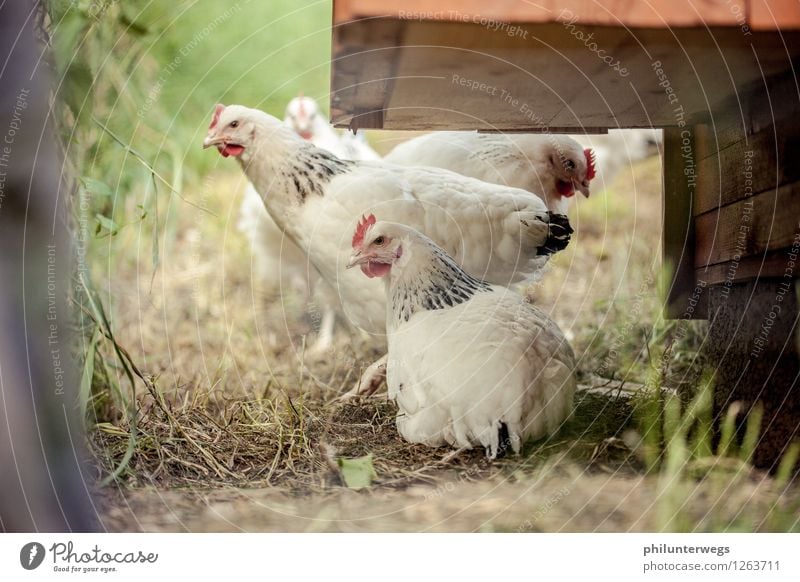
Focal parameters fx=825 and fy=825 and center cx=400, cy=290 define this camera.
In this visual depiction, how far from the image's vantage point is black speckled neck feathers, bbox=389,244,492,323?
126 cm

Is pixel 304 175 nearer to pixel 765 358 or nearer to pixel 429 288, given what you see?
pixel 429 288

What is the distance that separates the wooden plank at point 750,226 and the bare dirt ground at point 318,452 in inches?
7.5

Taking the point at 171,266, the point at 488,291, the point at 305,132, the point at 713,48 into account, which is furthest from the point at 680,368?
the point at 171,266

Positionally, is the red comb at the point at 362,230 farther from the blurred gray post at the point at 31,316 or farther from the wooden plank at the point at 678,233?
the wooden plank at the point at 678,233

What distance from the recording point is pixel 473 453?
1.25m

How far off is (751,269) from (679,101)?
299 mm

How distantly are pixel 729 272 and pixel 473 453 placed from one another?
1.80 feet

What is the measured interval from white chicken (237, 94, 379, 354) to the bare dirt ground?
11 cm

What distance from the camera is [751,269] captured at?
134cm

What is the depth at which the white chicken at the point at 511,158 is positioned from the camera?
1.53 metres

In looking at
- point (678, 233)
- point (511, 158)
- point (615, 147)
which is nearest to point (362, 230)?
point (511, 158)


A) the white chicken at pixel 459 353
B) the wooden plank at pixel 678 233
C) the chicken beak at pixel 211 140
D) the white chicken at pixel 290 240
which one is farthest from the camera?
the white chicken at pixel 290 240

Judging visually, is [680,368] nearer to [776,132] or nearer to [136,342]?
[776,132]

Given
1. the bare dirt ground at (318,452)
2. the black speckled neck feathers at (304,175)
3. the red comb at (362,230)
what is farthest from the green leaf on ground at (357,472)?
the black speckled neck feathers at (304,175)
